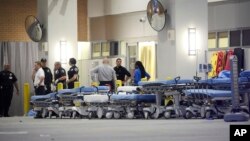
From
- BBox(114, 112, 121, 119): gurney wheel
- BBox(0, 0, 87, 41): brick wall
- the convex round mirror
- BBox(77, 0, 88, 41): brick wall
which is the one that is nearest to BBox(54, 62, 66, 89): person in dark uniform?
the convex round mirror

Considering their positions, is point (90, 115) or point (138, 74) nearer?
point (90, 115)

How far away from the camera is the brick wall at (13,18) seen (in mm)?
31188

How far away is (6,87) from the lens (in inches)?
1051

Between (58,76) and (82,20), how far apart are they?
8040mm

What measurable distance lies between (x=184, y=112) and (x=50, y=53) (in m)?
10.0

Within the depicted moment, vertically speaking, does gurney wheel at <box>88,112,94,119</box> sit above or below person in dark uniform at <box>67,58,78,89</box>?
below

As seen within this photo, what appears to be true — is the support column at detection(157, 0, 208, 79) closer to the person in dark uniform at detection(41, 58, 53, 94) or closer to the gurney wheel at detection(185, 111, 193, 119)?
the gurney wheel at detection(185, 111, 193, 119)

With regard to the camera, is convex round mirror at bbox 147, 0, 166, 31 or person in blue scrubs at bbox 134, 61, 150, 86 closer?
convex round mirror at bbox 147, 0, 166, 31

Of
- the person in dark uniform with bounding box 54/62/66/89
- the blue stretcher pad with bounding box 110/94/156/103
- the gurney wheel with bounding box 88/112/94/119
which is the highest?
the person in dark uniform with bounding box 54/62/66/89

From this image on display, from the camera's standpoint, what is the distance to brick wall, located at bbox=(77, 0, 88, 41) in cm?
3253

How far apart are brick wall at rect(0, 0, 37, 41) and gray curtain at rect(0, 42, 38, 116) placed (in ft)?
10.2

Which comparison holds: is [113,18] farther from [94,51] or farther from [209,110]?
[209,110]

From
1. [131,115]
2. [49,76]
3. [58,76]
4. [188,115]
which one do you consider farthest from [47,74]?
[188,115]

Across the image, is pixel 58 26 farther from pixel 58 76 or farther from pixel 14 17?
pixel 14 17
